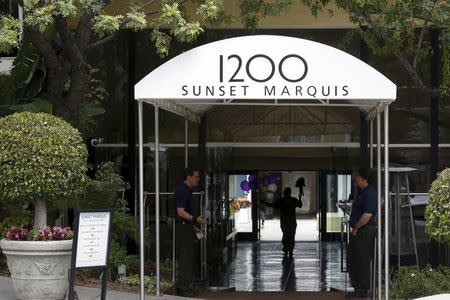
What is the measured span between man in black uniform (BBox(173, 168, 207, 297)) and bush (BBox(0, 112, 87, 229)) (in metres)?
2.40

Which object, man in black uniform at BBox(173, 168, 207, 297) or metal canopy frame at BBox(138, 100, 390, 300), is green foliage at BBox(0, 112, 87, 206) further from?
man in black uniform at BBox(173, 168, 207, 297)

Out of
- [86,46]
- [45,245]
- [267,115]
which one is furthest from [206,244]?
[45,245]

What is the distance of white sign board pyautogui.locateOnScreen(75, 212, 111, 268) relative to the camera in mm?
10211

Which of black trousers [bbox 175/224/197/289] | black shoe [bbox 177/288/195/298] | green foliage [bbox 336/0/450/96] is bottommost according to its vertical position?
black shoe [bbox 177/288/195/298]

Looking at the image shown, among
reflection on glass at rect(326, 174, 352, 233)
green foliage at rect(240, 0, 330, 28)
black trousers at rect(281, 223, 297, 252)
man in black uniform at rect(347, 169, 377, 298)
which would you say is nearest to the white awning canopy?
man in black uniform at rect(347, 169, 377, 298)

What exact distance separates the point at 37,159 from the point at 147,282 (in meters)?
2.95

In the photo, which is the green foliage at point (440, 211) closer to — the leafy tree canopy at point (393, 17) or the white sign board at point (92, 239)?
the leafy tree canopy at point (393, 17)

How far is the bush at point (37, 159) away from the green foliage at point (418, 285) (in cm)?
470

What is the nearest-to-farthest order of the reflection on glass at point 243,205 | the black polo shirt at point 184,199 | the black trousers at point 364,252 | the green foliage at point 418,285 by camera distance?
the green foliage at point 418,285 < the black trousers at point 364,252 < the black polo shirt at point 184,199 < the reflection on glass at point 243,205

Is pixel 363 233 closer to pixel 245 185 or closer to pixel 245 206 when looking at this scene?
pixel 245 185

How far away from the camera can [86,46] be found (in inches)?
549

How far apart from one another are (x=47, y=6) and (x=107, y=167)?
5374mm

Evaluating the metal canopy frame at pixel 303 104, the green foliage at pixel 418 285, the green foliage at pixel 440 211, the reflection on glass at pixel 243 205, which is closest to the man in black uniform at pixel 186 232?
the metal canopy frame at pixel 303 104

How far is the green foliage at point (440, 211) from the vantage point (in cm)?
1077
